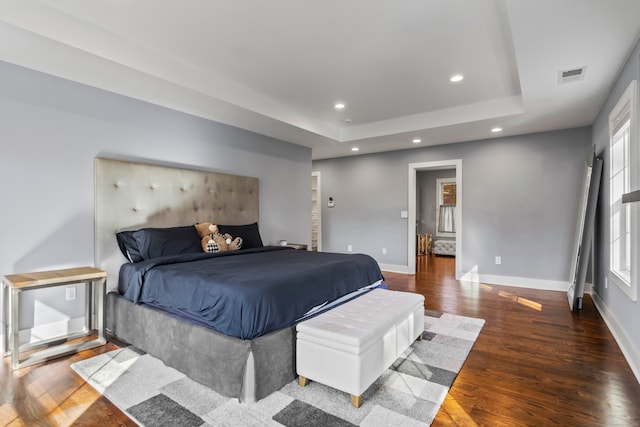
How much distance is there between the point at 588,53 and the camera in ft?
8.77

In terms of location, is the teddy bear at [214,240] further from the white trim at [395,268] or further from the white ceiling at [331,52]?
the white trim at [395,268]

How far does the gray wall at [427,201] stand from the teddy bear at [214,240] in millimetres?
6852

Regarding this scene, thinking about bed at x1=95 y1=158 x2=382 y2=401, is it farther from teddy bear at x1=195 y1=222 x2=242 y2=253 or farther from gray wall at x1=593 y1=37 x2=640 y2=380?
gray wall at x1=593 y1=37 x2=640 y2=380

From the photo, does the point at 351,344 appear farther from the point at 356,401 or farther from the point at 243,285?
the point at 243,285

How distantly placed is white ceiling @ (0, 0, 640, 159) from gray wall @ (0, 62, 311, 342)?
0.17m

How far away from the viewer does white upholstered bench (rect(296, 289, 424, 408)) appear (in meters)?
1.96

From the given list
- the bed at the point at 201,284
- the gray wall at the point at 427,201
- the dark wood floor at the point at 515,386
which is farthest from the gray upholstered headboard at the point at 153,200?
the gray wall at the point at 427,201

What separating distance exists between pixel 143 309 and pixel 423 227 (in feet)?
27.3

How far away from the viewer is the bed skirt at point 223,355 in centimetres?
199

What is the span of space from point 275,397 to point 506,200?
16.0 feet

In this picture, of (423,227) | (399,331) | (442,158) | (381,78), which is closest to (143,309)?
(399,331)

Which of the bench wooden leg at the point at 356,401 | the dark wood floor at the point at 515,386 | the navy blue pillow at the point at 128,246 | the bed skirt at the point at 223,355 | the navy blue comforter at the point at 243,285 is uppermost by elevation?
the navy blue pillow at the point at 128,246

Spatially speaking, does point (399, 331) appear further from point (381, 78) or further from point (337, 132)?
point (337, 132)

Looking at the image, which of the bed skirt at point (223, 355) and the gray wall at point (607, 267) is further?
the gray wall at point (607, 267)
